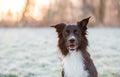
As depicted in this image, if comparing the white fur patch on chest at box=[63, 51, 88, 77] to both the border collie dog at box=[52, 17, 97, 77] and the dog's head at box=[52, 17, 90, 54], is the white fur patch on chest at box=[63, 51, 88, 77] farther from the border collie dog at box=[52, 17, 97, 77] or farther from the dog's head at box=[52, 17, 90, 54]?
the dog's head at box=[52, 17, 90, 54]

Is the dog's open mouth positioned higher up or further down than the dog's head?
further down

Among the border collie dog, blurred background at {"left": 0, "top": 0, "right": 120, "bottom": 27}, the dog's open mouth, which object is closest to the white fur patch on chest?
the border collie dog

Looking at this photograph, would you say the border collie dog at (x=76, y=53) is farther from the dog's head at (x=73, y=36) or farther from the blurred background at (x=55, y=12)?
the blurred background at (x=55, y=12)

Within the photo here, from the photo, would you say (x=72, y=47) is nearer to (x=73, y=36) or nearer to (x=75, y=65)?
(x=73, y=36)

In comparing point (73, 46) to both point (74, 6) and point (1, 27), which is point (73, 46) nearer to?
point (1, 27)

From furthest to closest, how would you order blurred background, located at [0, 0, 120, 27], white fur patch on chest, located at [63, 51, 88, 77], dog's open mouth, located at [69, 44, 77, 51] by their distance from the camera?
1. blurred background, located at [0, 0, 120, 27]
2. white fur patch on chest, located at [63, 51, 88, 77]
3. dog's open mouth, located at [69, 44, 77, 51]

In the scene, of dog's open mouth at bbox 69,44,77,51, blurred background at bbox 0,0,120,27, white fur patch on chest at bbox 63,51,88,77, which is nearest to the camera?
dog's open mouth at bbox 69,44,77,51

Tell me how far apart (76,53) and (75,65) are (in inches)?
9.6

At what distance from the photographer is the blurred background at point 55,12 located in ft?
160

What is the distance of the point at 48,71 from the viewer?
12.9m

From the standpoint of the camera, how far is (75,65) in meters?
8.31

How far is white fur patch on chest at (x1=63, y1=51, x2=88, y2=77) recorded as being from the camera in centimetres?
828

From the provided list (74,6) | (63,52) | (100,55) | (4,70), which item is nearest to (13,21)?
(74,6)

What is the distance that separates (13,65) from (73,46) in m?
6.61
